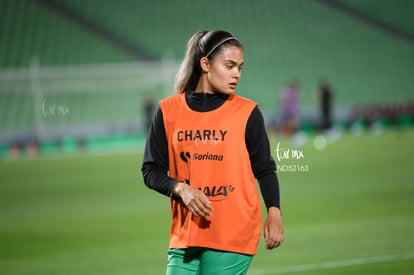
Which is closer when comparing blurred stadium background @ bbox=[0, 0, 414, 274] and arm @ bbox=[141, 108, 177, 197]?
arm @ bbox=[141, 108, 177, 197]

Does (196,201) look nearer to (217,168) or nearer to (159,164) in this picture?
(217,168)

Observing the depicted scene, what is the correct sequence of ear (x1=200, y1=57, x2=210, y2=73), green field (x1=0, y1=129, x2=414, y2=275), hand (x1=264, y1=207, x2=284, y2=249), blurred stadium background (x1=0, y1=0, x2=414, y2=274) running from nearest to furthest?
hand (x1=264, y1=207, x2=284, y2=249) < ear (x1=200, y1=57, x2=210, y2=73) < green field (x1=0, y1=129, x2=414, y2=275) < blurred stadium background (x1=0, y1=0, x2=414, y2=274)

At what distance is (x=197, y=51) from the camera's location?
431 centimetres

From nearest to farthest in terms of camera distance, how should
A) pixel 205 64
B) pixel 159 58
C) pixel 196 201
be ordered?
pixel 196 201
pixel 205 64
pixel 159 58

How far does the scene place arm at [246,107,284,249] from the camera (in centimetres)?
413

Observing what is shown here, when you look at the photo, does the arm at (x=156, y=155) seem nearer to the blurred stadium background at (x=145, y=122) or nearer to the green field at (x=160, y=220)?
the green field at (x=160, y=220)

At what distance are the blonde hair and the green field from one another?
1068mm

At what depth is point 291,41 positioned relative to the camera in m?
39.7

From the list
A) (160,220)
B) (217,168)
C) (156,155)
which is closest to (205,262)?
(217,168)

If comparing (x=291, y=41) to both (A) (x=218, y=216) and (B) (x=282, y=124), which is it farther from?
(A) (x=218, y=216)

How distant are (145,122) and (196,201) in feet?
94.8

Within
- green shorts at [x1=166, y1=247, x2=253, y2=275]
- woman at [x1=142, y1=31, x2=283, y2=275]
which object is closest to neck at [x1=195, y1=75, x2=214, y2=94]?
woman at [x1=142, y1=31, x2=283, y2=275]

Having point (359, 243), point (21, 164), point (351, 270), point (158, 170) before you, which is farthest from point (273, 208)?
point (21, 164)

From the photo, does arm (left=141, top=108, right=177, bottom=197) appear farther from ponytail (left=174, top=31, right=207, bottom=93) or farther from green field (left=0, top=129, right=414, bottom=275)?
green field (left=0, top=129, right=414, bottom=275)
